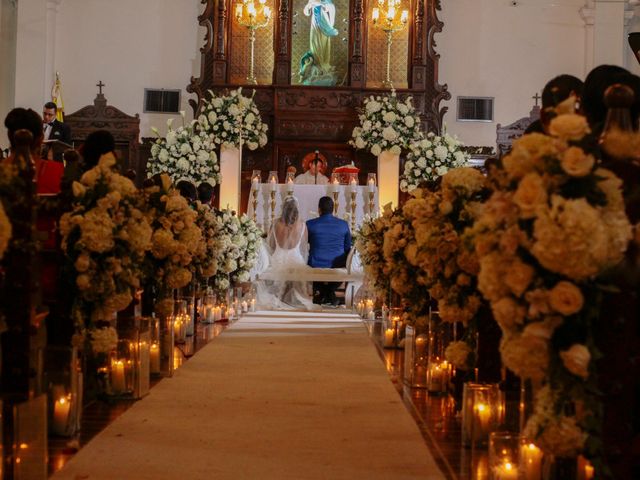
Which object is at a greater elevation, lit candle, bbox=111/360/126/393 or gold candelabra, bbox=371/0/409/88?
gold candelabra, bbox=371/0/409/88

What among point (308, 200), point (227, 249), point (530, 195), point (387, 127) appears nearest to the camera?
point (530, 195)

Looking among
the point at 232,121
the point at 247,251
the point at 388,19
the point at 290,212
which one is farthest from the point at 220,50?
the point at 247,251

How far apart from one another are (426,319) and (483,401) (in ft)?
5.65

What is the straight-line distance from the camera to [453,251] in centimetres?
515

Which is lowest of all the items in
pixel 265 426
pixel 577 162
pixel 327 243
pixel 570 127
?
pixel 265 426

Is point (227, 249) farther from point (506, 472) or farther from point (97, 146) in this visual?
point (506, 472)

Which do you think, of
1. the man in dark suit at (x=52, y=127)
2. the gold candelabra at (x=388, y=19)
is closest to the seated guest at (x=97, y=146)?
the man in dark suit at (x=52, y=127)

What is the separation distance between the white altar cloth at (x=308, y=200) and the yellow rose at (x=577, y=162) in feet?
36.4

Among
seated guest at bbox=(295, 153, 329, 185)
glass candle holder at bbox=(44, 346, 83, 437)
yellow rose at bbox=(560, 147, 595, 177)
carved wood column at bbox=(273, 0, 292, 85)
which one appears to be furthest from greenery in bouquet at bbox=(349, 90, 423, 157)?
yellow rose at bbox=(560, 147, 595, 177)

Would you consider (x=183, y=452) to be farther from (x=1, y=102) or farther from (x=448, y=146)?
(x=1, y=102)

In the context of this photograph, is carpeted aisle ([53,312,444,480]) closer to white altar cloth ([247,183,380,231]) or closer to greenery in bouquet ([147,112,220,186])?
white altar cloth ([247,183,380,231])

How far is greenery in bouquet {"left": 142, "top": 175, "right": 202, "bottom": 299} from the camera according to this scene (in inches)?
261

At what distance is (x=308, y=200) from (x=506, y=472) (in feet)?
35.1

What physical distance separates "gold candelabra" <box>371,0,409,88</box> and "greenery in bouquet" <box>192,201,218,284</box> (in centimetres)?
834
